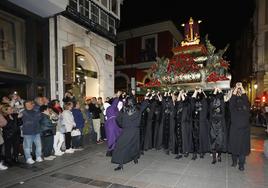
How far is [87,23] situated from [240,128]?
29.7 ft

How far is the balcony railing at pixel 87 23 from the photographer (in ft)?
34.0

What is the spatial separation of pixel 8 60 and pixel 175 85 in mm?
6418

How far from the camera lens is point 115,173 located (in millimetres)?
5566

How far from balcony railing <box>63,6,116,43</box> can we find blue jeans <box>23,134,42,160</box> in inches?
238

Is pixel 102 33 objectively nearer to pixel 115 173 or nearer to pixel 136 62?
pixel 115 173

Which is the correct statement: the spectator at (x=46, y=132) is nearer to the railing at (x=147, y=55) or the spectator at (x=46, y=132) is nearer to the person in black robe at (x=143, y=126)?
the person in black robe at (x=143, y=126)

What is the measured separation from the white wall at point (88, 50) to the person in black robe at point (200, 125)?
20.1 ft

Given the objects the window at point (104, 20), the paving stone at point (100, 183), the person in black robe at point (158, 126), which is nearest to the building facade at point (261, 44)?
the window at point (104, 20)

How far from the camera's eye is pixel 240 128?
559cm

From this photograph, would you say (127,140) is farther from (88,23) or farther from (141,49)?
(141,49)

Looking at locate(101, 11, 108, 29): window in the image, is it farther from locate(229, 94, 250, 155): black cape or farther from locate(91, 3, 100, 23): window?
locate(229, 94, 250, 155): black cape

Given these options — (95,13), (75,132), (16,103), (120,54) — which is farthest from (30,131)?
(120,54)

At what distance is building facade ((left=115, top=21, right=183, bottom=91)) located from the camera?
2231 centimetres

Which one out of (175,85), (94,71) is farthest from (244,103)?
(94,71)
